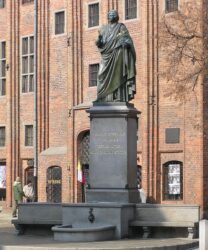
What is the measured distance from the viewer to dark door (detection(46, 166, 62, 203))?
42.9 metres

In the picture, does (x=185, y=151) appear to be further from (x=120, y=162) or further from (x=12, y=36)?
(x=120, y=162)

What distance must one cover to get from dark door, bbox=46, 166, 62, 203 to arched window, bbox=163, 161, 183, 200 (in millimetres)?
7002

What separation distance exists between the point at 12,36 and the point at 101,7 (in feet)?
23.5

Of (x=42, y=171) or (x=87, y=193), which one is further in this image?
(x=42, y=171)

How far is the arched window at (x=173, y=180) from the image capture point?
→ 37.6 m

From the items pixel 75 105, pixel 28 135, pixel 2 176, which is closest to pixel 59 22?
pixel 75 105

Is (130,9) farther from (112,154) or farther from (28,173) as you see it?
(112,154)

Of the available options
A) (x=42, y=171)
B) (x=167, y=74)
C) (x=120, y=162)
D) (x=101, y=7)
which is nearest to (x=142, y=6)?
(x=101, y=7)

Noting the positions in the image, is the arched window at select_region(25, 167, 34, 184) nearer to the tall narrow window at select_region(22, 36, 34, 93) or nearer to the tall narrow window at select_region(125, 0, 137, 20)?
the tall narrow window at select_region(22, 36, 34, 93)

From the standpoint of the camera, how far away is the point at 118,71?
2000 cm

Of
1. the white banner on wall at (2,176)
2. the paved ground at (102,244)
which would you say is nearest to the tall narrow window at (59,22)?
the white banner on wall at (2,176)

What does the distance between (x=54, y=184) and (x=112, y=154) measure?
2383 centimetres

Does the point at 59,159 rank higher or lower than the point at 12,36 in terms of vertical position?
lower

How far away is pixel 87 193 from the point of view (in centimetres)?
1964
